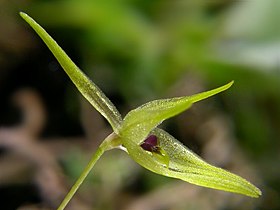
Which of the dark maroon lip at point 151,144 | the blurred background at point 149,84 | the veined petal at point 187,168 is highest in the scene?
the dark maroon lip at point 151,144

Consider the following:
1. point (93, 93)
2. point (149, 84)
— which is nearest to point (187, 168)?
point (93, 93)

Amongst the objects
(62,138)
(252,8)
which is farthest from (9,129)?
(252,8)

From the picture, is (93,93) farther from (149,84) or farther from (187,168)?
(149,84)

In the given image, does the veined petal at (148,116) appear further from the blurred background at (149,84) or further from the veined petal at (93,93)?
the blurred background at (149,84)

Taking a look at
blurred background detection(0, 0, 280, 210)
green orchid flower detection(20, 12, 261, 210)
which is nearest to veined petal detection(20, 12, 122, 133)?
green orchid flower detection(20, 12, 261, 210)

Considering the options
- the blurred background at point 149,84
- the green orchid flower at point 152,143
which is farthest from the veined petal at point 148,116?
the blurred background at point 149,84
